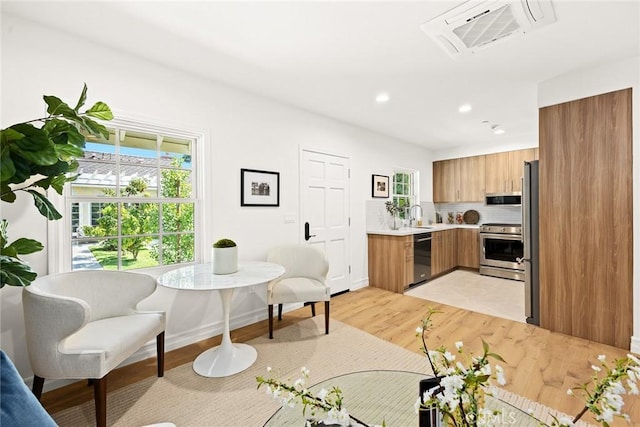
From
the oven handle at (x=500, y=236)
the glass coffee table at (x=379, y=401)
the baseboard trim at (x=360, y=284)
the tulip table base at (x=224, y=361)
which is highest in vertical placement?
the oven handle at (x=500, y=236)

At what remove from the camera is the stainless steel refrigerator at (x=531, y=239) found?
9.77 ft

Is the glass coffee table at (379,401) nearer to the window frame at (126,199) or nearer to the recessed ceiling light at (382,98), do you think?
the window frame at (126,199)

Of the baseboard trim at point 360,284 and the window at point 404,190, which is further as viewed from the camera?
the window at point 404,190

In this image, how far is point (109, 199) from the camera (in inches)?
90.7

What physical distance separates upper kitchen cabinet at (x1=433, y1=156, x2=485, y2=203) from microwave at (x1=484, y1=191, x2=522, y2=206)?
0.40 ft

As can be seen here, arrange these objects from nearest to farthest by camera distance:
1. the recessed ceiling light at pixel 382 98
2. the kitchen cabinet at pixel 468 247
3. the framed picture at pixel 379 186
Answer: the recessed ceiling light at pixel 382 98 → the framed picture at pixel 379 186 → the kitchen cabinet at pixel 468 247

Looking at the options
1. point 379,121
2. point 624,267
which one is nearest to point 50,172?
point 379,121

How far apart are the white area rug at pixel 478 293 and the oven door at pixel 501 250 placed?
265 mm

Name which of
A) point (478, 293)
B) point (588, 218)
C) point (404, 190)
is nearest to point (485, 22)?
point (588, 218)

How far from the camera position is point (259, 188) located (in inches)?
124

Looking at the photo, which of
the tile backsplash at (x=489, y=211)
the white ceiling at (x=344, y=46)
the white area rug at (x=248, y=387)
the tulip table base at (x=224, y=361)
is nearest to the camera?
the white area rug at (x=248, y=387)

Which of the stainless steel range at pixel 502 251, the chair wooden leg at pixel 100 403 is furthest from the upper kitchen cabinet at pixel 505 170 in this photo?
the chair wooden leg at pixel 100 403

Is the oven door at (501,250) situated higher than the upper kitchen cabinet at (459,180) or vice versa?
the upper kitchen cabinet at (459,180)

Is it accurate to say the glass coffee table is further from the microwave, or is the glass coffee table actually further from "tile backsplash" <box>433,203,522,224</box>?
"tile backsplash" <box>433,203,522,224</box>
